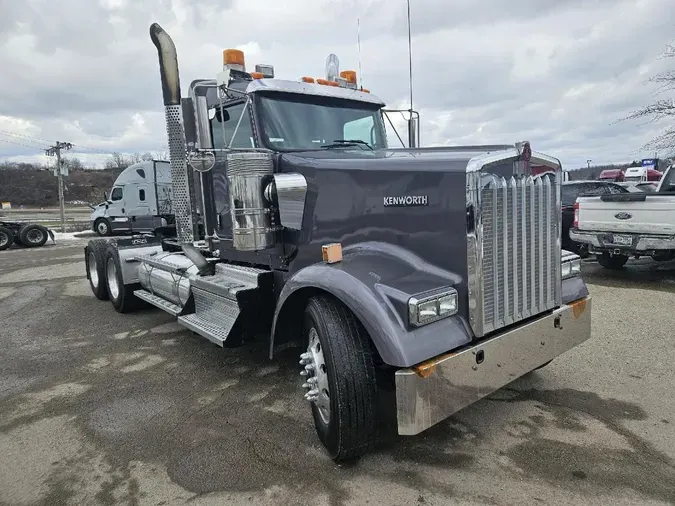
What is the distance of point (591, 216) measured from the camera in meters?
8.68

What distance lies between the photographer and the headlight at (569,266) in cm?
378

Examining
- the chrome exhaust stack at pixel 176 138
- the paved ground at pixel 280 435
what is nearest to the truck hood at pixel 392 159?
the chrome exhaust stack at pixel 176 138

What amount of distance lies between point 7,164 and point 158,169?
272 feet

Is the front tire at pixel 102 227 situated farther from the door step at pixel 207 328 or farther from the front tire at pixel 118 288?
the door step at pixel 207 328

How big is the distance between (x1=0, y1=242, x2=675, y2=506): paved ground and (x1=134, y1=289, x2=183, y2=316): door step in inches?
16.9

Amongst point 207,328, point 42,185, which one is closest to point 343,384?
point 207,328

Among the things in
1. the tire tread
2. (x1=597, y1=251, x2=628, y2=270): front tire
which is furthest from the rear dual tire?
the tire tread

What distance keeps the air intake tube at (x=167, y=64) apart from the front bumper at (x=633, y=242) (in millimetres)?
7143

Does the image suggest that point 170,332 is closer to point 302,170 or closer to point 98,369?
point 98,369

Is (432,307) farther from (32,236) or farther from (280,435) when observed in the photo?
(32,236)

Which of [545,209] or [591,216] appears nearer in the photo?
[545,209]

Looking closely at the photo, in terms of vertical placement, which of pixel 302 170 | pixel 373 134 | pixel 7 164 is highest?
pixel 7 164

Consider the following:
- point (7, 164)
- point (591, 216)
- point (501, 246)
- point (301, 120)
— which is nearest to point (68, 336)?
point (301, 120)

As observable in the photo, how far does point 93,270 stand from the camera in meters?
8.20
